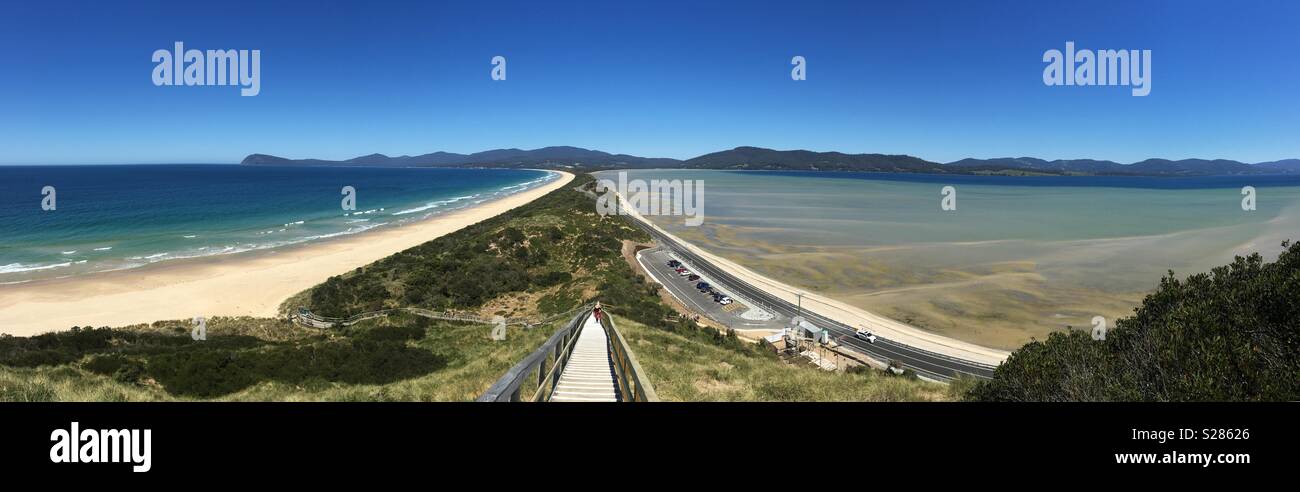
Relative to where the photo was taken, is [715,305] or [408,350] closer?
[408,350]

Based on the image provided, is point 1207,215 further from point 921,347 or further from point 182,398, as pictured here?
point 182,398

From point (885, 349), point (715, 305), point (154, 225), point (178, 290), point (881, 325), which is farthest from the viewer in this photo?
point (154, 225)

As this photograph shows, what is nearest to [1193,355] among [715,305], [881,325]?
[881,325]

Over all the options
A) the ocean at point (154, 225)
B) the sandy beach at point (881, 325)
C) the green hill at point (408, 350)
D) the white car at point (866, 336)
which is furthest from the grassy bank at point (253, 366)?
the ocean at point (154, 225)

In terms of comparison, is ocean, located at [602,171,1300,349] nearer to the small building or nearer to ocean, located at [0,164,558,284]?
the small building

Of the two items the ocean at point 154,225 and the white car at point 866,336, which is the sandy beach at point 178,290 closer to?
the ocean at point 154,225

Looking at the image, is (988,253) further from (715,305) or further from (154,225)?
(154,225)
